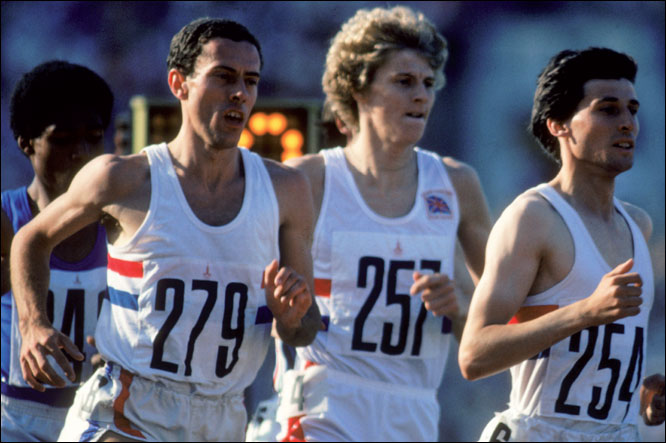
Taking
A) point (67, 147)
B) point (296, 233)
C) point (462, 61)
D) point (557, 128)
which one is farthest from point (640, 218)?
point (462, 61)

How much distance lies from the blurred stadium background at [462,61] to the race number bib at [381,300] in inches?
146

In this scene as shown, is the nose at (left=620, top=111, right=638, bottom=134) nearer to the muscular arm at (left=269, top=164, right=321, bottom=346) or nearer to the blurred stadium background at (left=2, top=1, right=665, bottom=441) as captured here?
the muscular arm at (left=269, top=164, right=321, bottom=346)

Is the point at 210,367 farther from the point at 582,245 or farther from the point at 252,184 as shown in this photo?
the point at 582,245

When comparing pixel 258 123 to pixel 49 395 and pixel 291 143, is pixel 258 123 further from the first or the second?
pixel 49 395

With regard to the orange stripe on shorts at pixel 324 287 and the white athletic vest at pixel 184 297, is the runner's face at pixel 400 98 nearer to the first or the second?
the orange stripe on shorts at pixel 324 287

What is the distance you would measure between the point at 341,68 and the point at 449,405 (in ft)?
13.9

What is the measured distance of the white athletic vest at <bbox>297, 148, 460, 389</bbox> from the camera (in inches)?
222

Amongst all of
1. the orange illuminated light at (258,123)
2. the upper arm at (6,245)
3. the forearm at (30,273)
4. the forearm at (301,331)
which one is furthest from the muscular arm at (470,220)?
the upper arm at (6,245)

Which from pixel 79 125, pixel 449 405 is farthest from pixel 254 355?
pixel 449 405

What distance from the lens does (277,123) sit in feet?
22.7

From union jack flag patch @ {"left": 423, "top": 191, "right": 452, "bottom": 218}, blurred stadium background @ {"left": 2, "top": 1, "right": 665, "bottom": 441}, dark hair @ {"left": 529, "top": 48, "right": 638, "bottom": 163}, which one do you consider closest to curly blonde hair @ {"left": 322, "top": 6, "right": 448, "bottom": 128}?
union jack flag patch @ {"left": 423, "top": 191, "right": 452, "bottom": 218}

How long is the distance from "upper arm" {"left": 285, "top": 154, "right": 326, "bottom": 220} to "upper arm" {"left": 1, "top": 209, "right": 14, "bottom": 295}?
133 cm

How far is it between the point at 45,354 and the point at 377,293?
165 cm

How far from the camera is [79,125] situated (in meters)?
5.94
